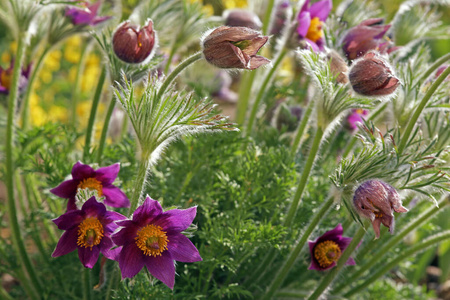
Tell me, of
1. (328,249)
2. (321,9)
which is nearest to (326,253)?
(328,249)

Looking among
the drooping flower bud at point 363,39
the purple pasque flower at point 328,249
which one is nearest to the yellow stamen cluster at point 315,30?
the drooping flower bud at point 363,39

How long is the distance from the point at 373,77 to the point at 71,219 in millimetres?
613

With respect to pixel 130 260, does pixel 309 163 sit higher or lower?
higher

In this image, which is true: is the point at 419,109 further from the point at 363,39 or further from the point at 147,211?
the point at 147,211

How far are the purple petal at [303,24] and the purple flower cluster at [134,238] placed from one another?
645 millimetres

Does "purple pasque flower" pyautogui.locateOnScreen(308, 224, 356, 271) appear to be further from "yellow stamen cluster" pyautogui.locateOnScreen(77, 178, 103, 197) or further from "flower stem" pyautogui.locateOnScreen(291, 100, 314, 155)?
"yellow stamen cluster" pyautogui.locateOnScreen(77, 178, 103, 197)

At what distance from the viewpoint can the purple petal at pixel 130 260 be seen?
88cm

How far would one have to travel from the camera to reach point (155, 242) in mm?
897

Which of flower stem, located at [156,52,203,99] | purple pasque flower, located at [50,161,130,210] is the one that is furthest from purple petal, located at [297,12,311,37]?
purple pasque flower, located at [50,161,130,210]

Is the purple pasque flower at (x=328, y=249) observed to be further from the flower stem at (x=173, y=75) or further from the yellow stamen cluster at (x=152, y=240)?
the flower stem at (x=173, y=75)

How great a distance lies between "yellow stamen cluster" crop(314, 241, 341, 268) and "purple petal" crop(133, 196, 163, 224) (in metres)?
0.42

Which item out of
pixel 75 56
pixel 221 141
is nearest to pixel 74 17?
pixel 221 141

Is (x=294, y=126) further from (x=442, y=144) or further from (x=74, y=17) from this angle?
(x=74, y=17)

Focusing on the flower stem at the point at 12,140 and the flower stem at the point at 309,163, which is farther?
the flower stem at the point at 12,140
